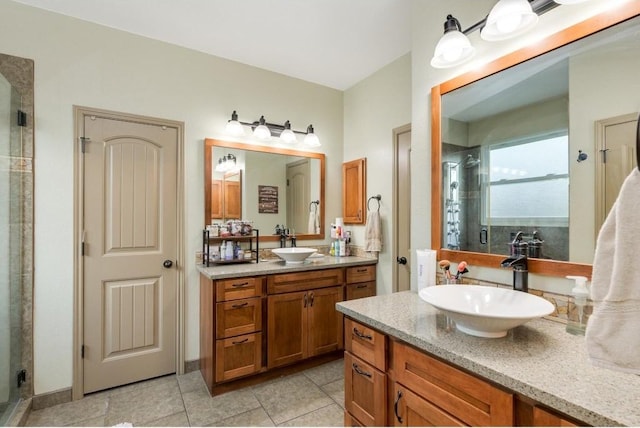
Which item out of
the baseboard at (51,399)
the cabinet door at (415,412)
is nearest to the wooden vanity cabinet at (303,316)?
the cabinet door at (415,412)

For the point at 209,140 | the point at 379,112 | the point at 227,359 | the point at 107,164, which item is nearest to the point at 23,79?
the point at 107,164

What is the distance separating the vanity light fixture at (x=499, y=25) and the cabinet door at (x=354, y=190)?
64.8 inches

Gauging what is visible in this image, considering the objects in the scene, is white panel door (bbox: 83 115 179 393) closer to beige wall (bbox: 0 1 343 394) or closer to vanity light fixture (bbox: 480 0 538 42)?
beige wall (bbox: 0 1 343 394)

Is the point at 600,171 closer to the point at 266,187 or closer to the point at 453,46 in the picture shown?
the point at 453,46

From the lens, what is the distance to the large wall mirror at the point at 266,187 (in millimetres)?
2773

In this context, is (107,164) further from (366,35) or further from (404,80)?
(404,80)

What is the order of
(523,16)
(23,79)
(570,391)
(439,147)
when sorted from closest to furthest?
1. (570,391)
2. (523,16)
3. (439,147)
4. (23,79)

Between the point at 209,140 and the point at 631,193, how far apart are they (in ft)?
8.95

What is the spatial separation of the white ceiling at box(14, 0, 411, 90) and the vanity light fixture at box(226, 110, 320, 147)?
574 mm

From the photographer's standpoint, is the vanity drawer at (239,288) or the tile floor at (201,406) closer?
the tile floor at (201,406)

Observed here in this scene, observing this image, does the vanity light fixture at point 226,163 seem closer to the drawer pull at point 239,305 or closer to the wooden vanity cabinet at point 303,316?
the wooden vanity cabinet at point 303,316

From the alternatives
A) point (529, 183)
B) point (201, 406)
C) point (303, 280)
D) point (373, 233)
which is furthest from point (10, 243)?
point (529, 183)

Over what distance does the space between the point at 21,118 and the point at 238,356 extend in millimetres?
2249

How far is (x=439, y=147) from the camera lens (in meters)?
1.79
